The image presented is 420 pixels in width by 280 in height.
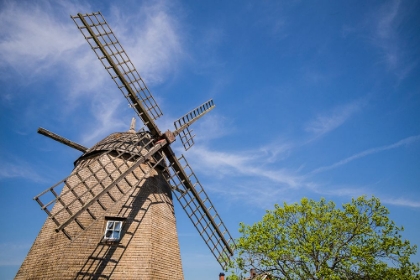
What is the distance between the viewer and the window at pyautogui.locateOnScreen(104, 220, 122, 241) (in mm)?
9227

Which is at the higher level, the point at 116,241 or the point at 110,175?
the point at 110,175

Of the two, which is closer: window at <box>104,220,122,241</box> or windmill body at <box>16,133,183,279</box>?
windmill body at <box>16,133,183,279</box>

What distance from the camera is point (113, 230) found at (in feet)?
30.7

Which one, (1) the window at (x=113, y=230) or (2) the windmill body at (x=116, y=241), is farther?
(1) the window at (x=113, y=230)

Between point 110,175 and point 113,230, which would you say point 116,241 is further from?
point 110,175

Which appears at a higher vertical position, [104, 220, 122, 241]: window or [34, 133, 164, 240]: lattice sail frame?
[34, 133, 164, 240]: lattice sail frame

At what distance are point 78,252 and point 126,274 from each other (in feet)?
5.85

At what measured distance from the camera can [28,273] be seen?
891cm

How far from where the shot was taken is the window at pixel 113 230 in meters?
9.23

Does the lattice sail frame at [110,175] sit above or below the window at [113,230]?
above

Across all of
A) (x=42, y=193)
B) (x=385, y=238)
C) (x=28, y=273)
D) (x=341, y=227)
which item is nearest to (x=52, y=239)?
(x=28, y=273)

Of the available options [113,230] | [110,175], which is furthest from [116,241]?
[110,175]

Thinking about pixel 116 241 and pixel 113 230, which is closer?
pixel 116 241

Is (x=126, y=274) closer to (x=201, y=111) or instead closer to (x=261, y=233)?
(x=261, y=233)
